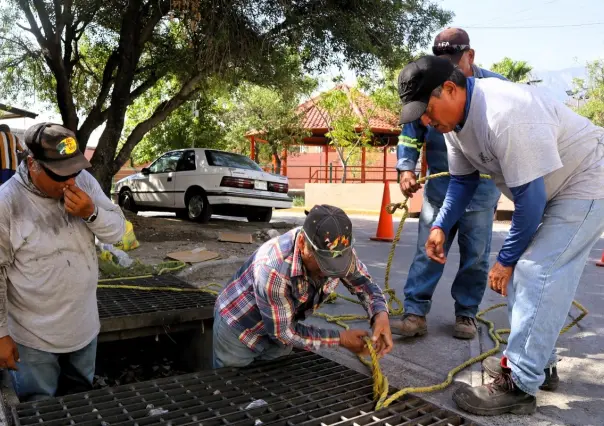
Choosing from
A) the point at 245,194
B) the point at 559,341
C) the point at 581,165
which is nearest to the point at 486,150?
the point at 581,165

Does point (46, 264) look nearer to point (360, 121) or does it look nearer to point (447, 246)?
point (447, 246)

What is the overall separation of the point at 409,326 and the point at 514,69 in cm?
2956

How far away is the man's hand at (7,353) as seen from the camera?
246 cm

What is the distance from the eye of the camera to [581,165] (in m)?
2.45

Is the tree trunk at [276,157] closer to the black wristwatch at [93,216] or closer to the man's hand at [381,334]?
the black wristwatch at [93,216]

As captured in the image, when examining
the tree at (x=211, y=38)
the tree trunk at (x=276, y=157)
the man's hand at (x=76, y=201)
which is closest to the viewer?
the man's hand at (x=76, y=201)

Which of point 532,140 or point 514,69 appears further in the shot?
point 514,69

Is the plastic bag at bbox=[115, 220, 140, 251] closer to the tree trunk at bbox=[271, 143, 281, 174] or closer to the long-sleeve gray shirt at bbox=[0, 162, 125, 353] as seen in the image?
the long-sleeve gray shirt at bbox=[0, 162, 125, 353]

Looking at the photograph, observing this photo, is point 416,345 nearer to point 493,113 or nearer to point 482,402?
point 482,402

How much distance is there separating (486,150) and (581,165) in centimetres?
44

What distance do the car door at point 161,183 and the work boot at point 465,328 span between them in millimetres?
9017

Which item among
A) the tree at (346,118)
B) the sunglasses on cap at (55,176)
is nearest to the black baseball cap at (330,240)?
the sunglasses on cap at (55,176)

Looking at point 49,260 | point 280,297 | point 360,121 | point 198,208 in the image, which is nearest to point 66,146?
point 49,260

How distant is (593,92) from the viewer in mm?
33969
